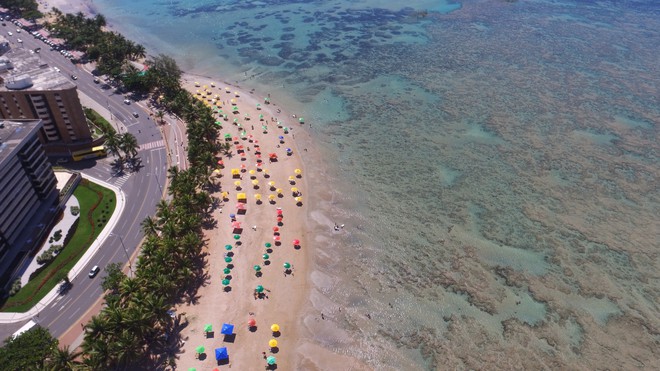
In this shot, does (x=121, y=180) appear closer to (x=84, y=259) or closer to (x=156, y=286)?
(x=84, y=259)

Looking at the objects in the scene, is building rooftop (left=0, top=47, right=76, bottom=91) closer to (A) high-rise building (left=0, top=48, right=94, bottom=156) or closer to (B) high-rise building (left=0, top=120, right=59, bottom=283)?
(A) high-rise building (left=0, top=48, right=94, bottom=156)

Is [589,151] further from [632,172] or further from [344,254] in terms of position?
[344,254]

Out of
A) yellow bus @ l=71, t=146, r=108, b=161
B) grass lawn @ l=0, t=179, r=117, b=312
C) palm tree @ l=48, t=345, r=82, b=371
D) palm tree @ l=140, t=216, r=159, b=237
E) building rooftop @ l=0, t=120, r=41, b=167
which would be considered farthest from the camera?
yellow bus @ l=71, t=146, r=108, b=161

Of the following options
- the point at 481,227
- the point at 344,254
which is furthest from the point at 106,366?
the point at 481,227

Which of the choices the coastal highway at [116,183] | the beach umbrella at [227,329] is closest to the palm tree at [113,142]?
the coastal highway at [116,183]

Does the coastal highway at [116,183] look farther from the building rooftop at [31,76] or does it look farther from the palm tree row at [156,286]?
the building rooftop at [31,76]

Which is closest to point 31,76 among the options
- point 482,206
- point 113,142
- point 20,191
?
point 113,142

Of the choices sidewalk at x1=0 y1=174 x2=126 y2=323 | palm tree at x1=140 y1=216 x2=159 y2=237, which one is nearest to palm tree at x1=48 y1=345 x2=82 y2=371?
sidewalk at x1=0 y1=174 x2=126 y2=323

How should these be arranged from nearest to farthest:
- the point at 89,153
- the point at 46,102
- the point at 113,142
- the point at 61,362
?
the point at 61,362, the point at 46,102, the point at 113,142, the point at 89,153
